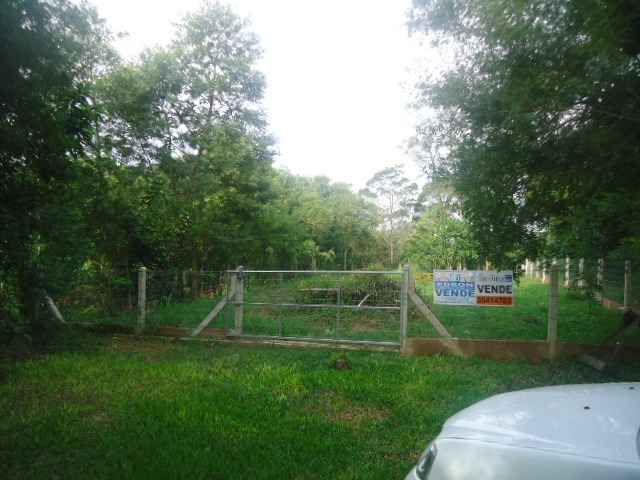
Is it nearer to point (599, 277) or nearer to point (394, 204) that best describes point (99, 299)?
point (599, 277)

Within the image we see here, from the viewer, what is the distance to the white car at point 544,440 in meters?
→ 1.80

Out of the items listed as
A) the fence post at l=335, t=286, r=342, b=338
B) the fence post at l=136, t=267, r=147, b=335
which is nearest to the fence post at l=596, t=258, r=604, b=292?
the fence post at l=335, t=286, r=342, b=338

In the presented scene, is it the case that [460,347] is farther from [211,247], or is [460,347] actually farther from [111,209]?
[211,247]

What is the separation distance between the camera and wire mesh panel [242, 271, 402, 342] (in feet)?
27.2

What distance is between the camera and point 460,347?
755 cm

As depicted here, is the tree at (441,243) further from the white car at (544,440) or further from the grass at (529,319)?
the white car at (544,440)

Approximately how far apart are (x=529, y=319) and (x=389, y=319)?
10.7 ft

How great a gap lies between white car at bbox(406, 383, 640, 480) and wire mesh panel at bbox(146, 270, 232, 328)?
7.60 metres

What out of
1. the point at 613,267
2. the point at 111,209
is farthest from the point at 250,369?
the point at 111,209

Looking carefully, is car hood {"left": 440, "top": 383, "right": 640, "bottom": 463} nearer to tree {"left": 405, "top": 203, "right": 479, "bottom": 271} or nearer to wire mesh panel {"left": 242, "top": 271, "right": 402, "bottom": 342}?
wire mesh panel {"left": 242, "top": 271, "right": 402, "bottom": 342}

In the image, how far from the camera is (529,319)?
31.3 feet

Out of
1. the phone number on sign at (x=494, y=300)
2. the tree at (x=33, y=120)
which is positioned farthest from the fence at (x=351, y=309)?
the tree at (x=33, y=120)

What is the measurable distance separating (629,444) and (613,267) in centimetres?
567

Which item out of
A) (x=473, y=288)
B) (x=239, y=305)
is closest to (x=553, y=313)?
(x=473, y=288)
